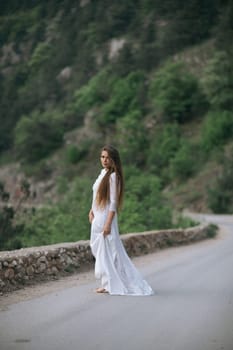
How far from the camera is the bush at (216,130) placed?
233ft

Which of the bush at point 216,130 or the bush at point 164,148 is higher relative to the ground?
the bush at point 216,130

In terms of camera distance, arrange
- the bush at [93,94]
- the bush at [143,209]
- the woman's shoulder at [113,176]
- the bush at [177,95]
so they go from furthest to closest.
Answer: the bush at [93,94], the bush at [177,95], the bush at [143,209], the woman's shoulder at [113,176]

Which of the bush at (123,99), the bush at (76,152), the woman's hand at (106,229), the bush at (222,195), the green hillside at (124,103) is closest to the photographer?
the woman's hand at (106,229)

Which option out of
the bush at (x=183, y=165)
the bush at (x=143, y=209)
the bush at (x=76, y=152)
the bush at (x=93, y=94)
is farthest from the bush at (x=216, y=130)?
the bush at (x=143, y=209)

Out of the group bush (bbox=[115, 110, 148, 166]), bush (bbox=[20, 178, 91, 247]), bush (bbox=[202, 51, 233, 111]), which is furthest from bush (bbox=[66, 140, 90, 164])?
bush (bbox=[20, 178, 91, 247])

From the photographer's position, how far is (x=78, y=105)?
341 feet

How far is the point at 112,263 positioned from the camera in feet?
36.1

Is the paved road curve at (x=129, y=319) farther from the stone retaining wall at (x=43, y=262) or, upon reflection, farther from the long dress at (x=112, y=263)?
→ the stone retaining wall at (x=43, y=262)

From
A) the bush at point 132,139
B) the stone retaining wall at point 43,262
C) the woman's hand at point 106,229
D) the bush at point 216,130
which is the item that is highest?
the woman's hand at point 106,229

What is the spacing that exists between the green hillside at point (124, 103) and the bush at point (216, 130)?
0.13m

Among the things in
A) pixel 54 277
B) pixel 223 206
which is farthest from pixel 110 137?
pixel 54 277

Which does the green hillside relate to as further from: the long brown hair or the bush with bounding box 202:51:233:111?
the long brown hair

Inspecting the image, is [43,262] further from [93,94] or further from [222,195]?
[93,94]

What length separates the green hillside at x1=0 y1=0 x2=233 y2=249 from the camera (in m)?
59.1
